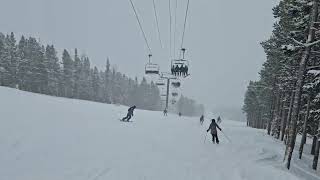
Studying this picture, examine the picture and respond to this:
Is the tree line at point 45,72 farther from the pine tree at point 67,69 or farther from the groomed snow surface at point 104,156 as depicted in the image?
the groomed snow surface at point 104,156

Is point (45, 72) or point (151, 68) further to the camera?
point (45, 72)

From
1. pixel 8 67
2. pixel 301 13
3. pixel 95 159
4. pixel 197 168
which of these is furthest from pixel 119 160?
pixel 8 67

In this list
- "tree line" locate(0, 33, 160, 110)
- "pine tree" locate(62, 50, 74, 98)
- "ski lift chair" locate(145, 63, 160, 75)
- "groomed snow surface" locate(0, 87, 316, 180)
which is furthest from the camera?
"pine tree" locate(62, 50, 74, 98)

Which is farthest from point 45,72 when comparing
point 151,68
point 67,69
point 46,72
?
point 151,68

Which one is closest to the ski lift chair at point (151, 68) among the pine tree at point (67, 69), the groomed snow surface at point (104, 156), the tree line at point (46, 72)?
the groomed snow surface at point (104, 156)

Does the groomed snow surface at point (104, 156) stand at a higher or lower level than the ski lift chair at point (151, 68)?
lower

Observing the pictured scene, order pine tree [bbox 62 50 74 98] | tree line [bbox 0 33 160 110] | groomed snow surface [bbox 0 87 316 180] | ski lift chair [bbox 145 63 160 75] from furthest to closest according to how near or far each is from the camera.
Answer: pine tree [bbox 62 50 74 98] < tree line [bbox 0 33 160 110] < ski lift chair [bbox 145 63 160 75] < groomed snow surface [bbox 0 87 316 180]

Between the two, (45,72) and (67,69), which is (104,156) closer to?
(45,72)

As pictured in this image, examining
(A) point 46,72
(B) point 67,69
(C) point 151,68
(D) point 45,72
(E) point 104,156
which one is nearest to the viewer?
(E) point 104,156

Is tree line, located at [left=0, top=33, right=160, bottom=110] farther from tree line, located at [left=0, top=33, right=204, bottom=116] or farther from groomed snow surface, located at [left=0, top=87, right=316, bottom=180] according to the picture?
groomed snow surface, located at [left=0, top=87, right=316, bottom=180]

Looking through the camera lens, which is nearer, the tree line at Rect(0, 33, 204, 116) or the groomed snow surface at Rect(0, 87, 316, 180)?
the groomed snow surface at Rect(0, 87, 316, 180)

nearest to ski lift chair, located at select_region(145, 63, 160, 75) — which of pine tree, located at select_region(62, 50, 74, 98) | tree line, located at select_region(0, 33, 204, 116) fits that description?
tree line, located at select_region(0, 33, 204, 116)

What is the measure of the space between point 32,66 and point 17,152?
6207cm

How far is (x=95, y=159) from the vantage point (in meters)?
13.5
